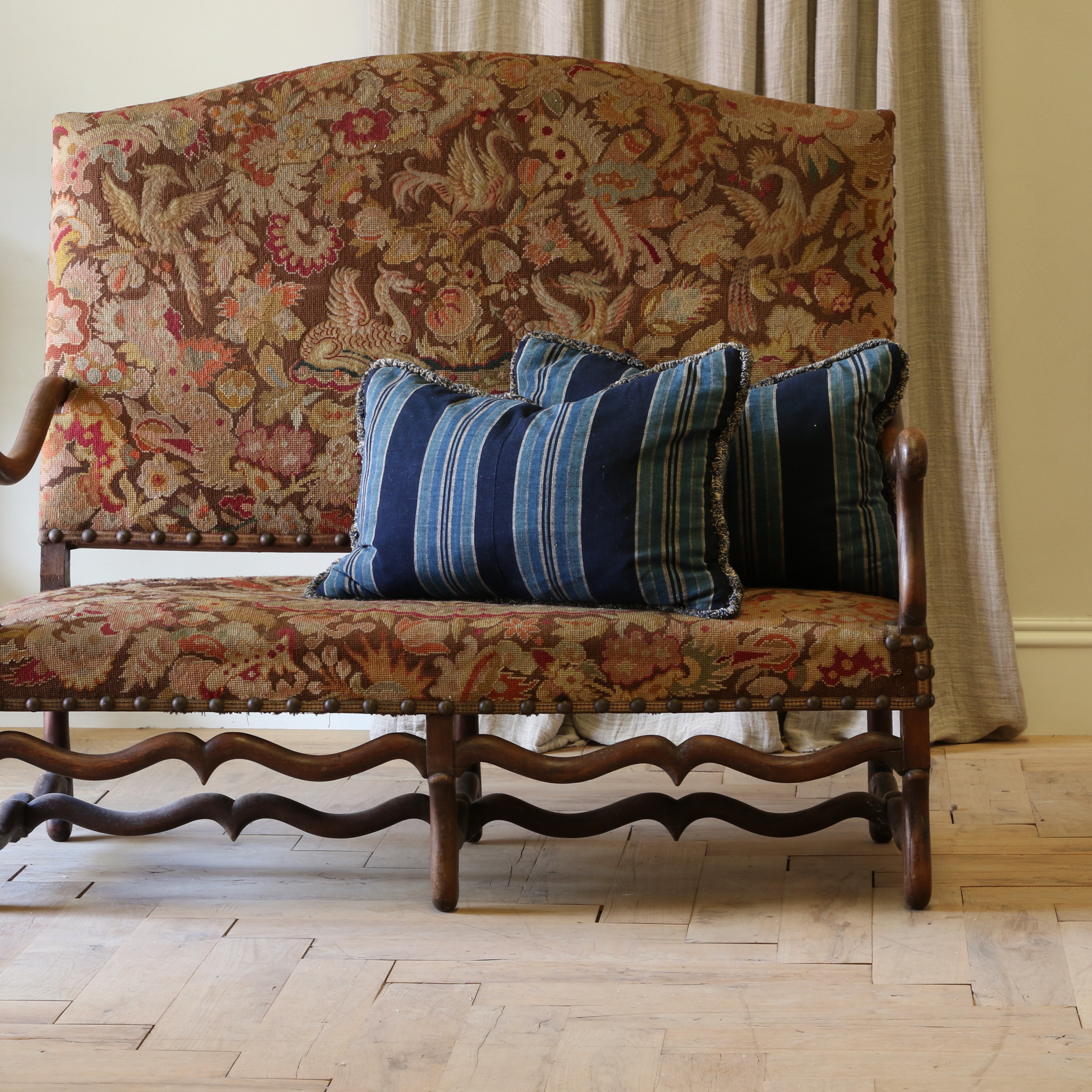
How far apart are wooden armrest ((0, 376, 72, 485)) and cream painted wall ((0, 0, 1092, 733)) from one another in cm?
70

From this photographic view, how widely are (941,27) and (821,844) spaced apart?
160cm

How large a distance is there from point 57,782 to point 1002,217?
205 cm

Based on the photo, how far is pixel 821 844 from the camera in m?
1.86

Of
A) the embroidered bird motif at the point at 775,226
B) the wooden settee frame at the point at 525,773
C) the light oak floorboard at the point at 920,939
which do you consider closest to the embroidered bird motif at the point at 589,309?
the embroidered bird motif at the point at 775,226

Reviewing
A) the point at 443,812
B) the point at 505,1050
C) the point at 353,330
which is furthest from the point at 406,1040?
the point at 353,330

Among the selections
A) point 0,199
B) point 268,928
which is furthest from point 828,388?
point 0,199

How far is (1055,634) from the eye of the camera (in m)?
2.59

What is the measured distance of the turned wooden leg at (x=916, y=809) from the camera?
154 cm

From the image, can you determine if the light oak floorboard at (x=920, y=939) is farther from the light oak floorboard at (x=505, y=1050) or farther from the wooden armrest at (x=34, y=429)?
the wooden armrest at (x=34, y=429)

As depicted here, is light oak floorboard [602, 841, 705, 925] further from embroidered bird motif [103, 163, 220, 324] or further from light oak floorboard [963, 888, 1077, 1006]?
embroidered bird motif [103, 163, 220, 324]

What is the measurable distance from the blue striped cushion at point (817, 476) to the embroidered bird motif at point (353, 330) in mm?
330

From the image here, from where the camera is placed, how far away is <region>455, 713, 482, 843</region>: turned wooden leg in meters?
1.87

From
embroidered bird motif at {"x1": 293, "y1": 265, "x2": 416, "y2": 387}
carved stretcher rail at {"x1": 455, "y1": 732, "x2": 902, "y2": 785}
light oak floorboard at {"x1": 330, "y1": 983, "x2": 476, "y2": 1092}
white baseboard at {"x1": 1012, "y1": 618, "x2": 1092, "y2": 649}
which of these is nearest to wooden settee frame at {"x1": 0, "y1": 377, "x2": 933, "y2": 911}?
carved stretcher rail at {"x1": 455, "y1": 732, "x2": 902, "y2": 785}

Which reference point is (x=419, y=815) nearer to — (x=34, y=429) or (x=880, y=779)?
(x=880, y=779)
